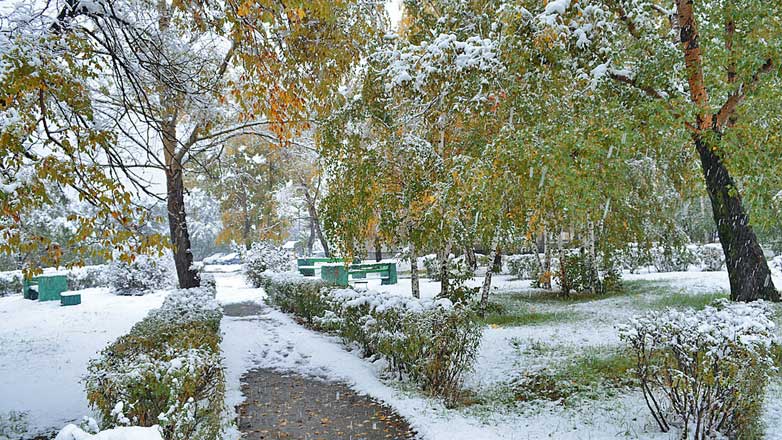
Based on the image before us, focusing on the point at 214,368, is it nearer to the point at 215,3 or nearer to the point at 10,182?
the point at 10,182

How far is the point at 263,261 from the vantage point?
79.5 feet

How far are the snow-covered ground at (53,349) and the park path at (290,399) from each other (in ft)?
6.19

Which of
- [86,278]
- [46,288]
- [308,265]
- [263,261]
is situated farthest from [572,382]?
[86,278]

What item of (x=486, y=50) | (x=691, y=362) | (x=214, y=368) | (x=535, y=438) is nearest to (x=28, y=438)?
(x=214, y=368)

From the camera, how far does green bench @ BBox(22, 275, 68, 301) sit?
1820 cm

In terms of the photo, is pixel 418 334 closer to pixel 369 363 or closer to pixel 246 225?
pixel 369 363

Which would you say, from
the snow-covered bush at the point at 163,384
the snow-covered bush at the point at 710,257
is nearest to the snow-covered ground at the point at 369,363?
the snow-covered bush at the point at 163,384

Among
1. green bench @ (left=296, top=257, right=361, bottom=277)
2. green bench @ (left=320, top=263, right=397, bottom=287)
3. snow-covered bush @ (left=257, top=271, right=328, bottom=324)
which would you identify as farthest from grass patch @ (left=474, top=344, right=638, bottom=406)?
green bench @ (left=296, top=257, right=361, bottom=277)

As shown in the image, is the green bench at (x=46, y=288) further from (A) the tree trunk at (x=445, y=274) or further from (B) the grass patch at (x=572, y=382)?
(B) the grass patch at (x=572, y=382)

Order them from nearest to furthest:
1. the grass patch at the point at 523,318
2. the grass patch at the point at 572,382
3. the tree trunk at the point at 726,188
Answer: the grass patch at the point at 572,382
the tree trunk at the point at 726,188
the grass patch at the point at 523,318

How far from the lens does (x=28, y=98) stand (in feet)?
17.8

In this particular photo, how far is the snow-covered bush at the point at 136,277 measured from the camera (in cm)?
1941

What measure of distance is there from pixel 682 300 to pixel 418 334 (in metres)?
7.29

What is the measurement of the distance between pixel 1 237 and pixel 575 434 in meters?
6.12
